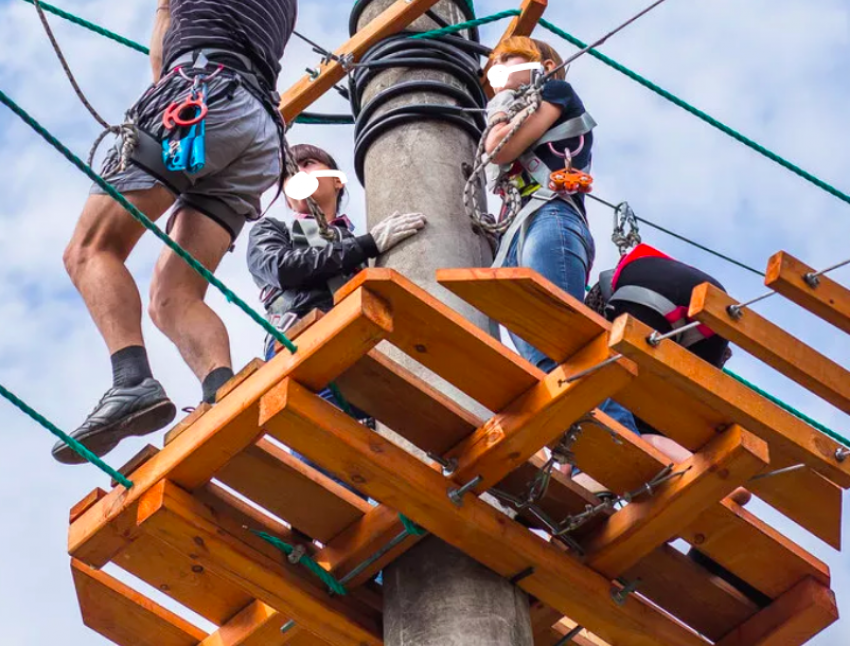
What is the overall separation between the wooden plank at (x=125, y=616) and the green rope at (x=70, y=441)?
1.75ft

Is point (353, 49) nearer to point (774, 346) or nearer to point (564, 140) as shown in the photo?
point (564, 140)

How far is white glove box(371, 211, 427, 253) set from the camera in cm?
658

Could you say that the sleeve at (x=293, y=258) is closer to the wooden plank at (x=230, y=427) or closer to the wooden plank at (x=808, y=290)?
the wooden plank at (x=230, y=427)

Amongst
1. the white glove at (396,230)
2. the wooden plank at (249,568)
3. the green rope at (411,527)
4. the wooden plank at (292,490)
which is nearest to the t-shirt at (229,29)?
the white glove at (396,230)

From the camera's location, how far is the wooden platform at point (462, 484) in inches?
217

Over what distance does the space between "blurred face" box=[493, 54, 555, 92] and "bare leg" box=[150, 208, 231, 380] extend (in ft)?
4.24

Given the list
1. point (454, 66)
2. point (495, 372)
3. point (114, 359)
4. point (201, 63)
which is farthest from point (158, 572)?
point (454, 66)

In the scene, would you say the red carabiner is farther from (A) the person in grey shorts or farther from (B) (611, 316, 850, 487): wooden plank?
(B) (611, 316, 850, 487): wooden plank

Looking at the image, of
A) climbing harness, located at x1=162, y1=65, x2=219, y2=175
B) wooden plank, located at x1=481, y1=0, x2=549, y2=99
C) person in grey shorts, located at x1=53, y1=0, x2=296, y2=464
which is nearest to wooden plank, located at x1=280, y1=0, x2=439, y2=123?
person in grey shorts, located at x1=53, y1=0, x2=296, y2=464

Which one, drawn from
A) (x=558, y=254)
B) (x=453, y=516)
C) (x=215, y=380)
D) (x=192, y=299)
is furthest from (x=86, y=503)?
(x=558, y=254)

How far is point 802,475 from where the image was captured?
6.02m

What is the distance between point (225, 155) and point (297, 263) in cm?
57

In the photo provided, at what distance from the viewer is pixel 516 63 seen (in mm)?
7152

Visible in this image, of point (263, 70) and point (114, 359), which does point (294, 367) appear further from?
point (263, 70)
